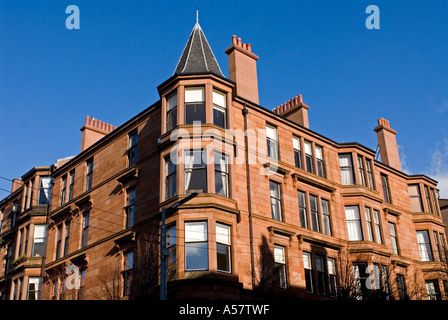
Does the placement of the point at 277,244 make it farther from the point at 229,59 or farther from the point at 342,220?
the point at 229,59

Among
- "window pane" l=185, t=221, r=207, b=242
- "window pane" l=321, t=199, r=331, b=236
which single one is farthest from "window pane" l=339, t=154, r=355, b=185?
"window pane" l=185, t=221, r=207, b=242

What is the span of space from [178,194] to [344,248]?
13265mm

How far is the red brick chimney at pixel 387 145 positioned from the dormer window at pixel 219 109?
19.7 metres

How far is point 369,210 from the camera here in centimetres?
3859

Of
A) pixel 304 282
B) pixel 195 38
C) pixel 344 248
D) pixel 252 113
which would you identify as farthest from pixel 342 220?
pixel 195 38

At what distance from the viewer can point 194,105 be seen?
3150 cm

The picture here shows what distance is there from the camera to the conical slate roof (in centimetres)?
3303

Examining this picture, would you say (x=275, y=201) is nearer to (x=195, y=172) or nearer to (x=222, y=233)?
(x=222, y=233)

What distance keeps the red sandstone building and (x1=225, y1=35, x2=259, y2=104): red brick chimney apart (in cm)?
9

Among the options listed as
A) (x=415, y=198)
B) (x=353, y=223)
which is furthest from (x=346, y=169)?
(x=415, y=198)

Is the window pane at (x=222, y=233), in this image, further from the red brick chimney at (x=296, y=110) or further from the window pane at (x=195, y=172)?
the red brick chimney at (x=296, y=110)

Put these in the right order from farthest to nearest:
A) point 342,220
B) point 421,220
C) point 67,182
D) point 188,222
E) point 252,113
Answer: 1. point 421,220
2. point 67,182
3. point 342,220
4. point 252,113
5. point 188,222

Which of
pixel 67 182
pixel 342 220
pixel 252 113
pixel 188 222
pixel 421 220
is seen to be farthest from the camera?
pixel 421 220

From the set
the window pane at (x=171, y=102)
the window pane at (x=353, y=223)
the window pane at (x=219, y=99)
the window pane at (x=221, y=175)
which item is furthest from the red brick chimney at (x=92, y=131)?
the window pane at (x=353, y=223)
